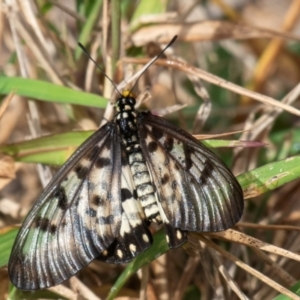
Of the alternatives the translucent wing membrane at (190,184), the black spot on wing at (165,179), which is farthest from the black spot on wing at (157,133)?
the black spot on wing at (165,179)

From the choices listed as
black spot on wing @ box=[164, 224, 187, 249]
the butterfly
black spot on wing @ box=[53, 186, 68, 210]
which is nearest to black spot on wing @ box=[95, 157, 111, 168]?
the butterfly

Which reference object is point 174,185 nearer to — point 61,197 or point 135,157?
point 135,157

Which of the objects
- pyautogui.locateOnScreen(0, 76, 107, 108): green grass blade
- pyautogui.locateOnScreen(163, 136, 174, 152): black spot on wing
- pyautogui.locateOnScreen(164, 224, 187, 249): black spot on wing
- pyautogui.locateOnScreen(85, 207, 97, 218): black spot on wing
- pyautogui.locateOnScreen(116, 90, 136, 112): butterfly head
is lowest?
pyautogui.locateOnScreen(164, 224, 187, 249): black spot on wing

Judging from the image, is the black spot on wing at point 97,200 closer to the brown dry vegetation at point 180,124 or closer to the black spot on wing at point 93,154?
the black spot on wing at point 93,154

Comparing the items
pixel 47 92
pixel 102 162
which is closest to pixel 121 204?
pixel 102 162

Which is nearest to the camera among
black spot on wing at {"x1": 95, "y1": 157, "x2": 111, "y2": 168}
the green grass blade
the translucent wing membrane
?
the translucent wing membrane

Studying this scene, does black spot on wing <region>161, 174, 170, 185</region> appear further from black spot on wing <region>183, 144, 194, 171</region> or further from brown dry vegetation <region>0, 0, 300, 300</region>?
brown dry vegetation <region>0, 0, 300, 300</region>
